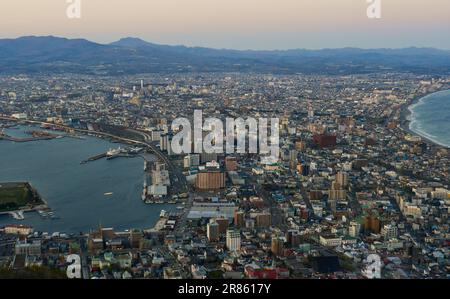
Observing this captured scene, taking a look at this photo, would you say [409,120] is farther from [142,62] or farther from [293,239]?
[142,62]

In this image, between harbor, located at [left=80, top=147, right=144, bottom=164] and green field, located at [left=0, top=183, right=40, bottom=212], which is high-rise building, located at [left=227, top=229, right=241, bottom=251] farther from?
harbor, located at [left=80, top=147, right=144, bottom=164]

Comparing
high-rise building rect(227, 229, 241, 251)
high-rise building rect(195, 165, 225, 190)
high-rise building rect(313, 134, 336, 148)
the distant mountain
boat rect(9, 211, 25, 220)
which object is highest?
the distant mountain

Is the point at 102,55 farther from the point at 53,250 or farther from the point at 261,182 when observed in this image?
the point at 53,250

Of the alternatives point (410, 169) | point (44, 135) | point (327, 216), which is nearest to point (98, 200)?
point (327, 216)

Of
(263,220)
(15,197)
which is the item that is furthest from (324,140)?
(15,197)

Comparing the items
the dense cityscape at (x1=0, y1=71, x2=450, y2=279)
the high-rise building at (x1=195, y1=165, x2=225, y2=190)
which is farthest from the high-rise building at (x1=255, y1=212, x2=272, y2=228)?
the high-rise building at (x1=195, y1=165, x2=225, y2=190)
